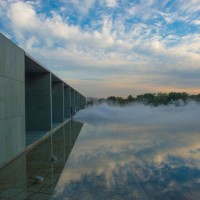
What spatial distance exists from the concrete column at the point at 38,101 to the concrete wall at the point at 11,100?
6.86 meters

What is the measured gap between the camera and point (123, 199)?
17.7 feet

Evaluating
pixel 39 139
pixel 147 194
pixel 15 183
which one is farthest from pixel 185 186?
pixel 39 139

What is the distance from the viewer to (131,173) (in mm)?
7359

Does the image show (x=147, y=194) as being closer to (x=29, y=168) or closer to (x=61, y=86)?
(x=29, y=168)

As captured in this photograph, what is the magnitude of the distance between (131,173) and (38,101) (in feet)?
38.5

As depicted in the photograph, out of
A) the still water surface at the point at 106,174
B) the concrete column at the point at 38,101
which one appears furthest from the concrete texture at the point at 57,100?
the still water surface at the point at 106,174

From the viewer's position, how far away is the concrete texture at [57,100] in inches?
991

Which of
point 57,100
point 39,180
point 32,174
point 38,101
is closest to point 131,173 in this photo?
point 39,180

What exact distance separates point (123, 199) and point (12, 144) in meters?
5.29

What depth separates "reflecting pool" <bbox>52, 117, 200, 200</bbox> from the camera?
5771mm

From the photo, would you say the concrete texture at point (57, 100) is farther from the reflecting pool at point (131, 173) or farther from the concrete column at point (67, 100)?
the reflecting pool at point (131, 173)

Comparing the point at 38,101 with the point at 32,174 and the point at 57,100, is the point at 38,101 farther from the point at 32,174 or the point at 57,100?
the point at 32,174

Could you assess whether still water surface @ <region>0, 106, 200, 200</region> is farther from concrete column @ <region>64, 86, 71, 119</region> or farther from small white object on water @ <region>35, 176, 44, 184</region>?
concrete column @ <region>64, 86, 71, 119</region>

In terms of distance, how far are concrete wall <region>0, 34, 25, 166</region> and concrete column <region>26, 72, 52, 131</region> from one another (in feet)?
22.5
